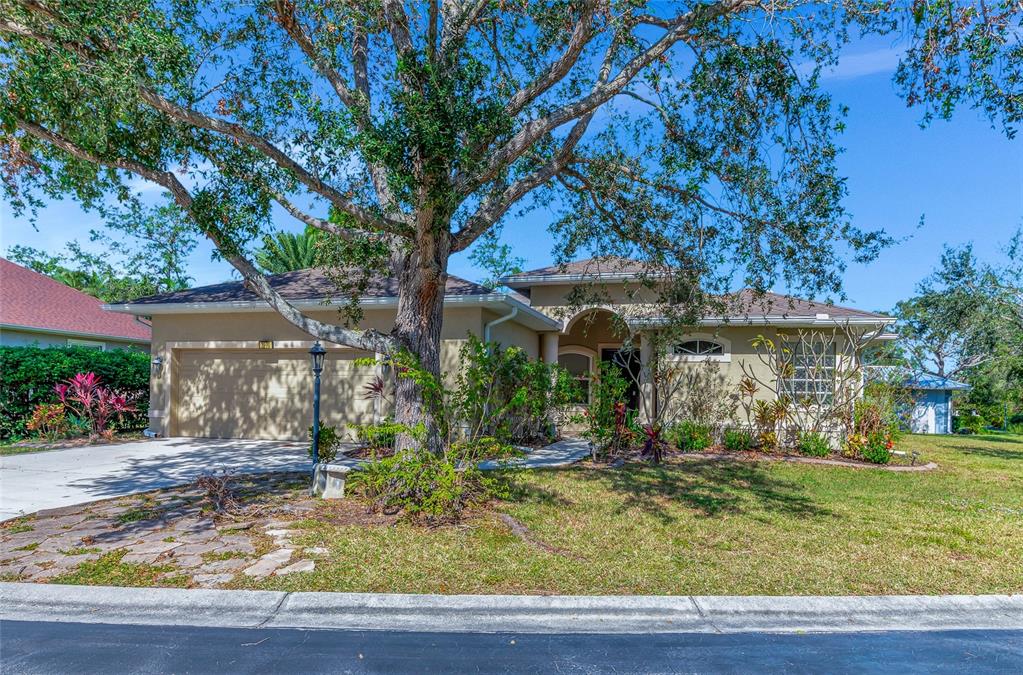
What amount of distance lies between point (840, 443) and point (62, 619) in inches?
496

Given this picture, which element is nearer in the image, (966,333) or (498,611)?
(498,611)

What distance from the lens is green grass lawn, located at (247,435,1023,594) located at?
4.91m

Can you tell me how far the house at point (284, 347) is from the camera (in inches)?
491

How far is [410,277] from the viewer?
301 inches

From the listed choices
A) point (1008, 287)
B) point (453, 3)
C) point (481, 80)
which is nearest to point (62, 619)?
point (481, 80)

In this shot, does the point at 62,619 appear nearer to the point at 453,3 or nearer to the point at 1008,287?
the point at 453,3

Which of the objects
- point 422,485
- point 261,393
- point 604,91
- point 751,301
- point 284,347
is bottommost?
point 422,485

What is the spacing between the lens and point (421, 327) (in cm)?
760

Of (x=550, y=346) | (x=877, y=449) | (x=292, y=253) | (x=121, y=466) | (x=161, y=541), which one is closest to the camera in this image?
(x=161, y=541)

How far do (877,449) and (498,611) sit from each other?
9991 mm

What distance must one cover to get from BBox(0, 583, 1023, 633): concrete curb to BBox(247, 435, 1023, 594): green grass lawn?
0.63 feet

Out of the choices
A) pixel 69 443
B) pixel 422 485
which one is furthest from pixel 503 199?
pixel 69 443

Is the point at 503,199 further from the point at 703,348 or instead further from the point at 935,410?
the point at 935,410

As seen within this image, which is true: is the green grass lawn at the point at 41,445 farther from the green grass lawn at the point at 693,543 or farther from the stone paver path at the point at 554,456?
the stone paver path at the point at 554,456
